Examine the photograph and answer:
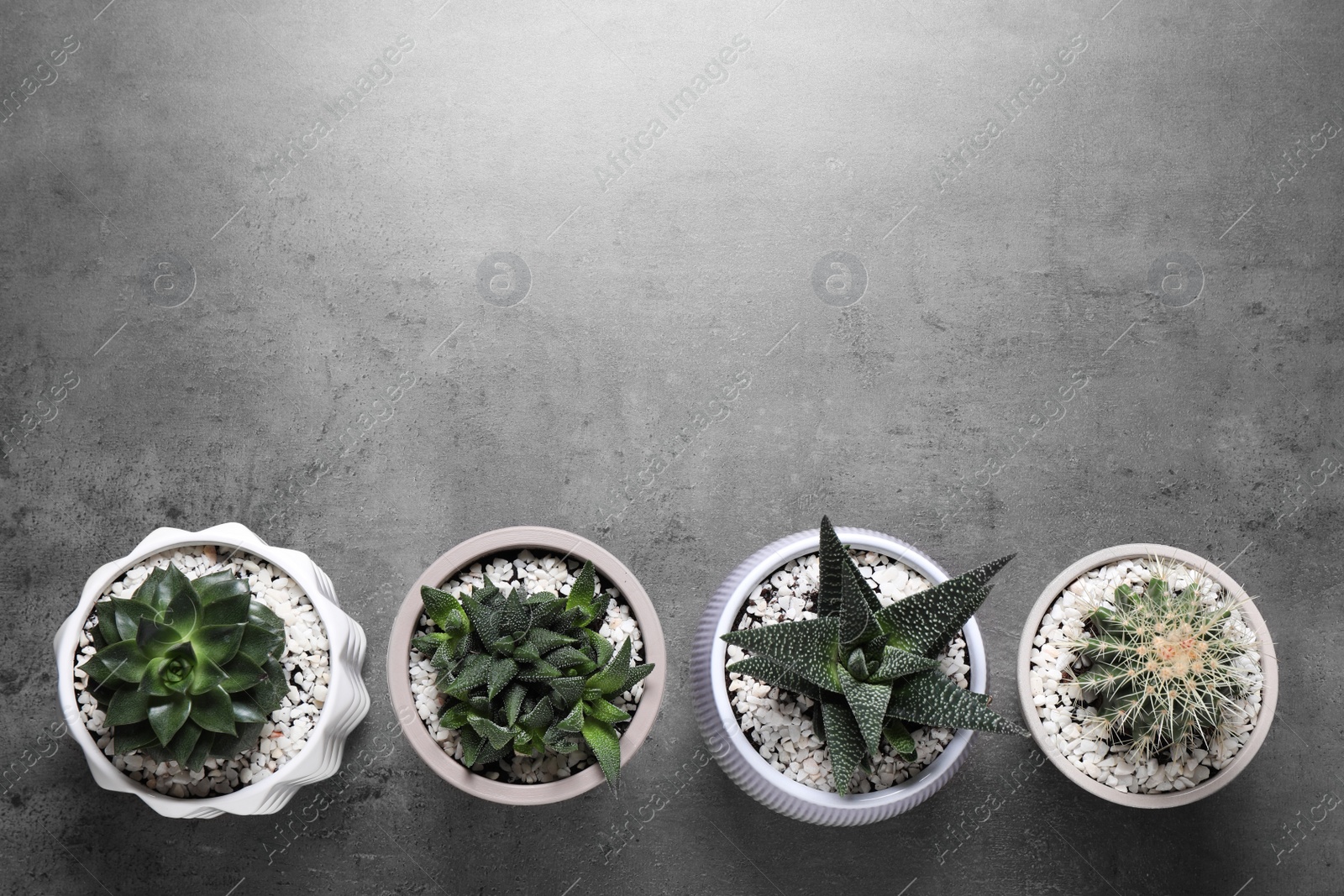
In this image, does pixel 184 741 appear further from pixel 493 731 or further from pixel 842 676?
pixel 842 676

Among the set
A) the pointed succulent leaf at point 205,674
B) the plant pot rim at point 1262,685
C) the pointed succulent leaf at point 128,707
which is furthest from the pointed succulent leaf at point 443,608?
the plant pot rim at point 1262,685

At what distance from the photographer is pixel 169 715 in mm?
1495

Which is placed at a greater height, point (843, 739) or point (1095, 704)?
point (843, 739)

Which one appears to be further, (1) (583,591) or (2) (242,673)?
(1) (583,591)

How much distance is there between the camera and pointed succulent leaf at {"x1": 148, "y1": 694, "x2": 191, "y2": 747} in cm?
149

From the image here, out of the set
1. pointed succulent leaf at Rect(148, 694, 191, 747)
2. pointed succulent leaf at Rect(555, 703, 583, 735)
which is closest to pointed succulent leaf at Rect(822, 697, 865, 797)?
pointed succulent leaf at Rect(555, 703, 583, 735)

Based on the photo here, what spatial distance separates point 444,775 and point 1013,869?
52.2 inches

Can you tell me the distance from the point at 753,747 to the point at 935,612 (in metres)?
0.49

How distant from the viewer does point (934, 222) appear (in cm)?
233

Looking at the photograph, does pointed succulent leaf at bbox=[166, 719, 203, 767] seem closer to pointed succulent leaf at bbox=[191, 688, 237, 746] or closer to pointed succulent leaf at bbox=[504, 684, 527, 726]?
pointed succulent leaf at bbox=[191, 688, 237, 746]

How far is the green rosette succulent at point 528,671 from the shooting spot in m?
1.61

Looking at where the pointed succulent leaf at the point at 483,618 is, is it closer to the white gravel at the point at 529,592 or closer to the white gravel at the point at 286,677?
the white gravel at the point at 529,592

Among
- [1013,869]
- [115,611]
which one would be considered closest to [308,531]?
[115,611]

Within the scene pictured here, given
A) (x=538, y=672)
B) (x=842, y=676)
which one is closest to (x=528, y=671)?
(x=538, y=672)
